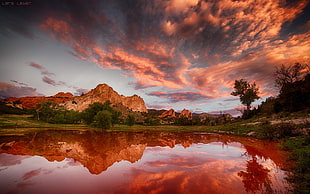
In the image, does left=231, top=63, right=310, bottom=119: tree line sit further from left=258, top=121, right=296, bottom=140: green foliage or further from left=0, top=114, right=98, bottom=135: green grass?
left=0, top=114, right=98, bottom=135: green grass

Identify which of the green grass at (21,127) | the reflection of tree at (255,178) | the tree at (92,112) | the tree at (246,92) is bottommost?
the green grass at (21,127)

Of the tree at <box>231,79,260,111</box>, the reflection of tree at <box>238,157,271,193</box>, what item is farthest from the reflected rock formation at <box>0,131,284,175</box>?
the tree at <box>231,79,260,111</box>

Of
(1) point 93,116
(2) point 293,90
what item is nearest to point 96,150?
(2) point 293,90

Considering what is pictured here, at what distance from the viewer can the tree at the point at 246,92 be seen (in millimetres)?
48419

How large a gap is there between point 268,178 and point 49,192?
358 inches

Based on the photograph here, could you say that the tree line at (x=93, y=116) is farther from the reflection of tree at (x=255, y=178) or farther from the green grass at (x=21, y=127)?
the reflection of tree at (x=255, y=178)

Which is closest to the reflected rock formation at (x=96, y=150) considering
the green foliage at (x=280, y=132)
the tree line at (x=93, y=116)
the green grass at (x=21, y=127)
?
the green foliage at (x=280, y=132)

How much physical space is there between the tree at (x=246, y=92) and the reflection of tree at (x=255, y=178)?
50757mm

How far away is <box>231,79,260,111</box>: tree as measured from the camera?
48419 mm

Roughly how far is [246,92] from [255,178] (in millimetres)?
53066

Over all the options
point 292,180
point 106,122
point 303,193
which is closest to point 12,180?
point 303,193

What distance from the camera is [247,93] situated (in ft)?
159

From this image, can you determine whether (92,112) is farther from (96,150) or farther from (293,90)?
(293,90)

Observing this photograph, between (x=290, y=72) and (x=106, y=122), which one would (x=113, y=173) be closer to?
(x=106, y=122)
